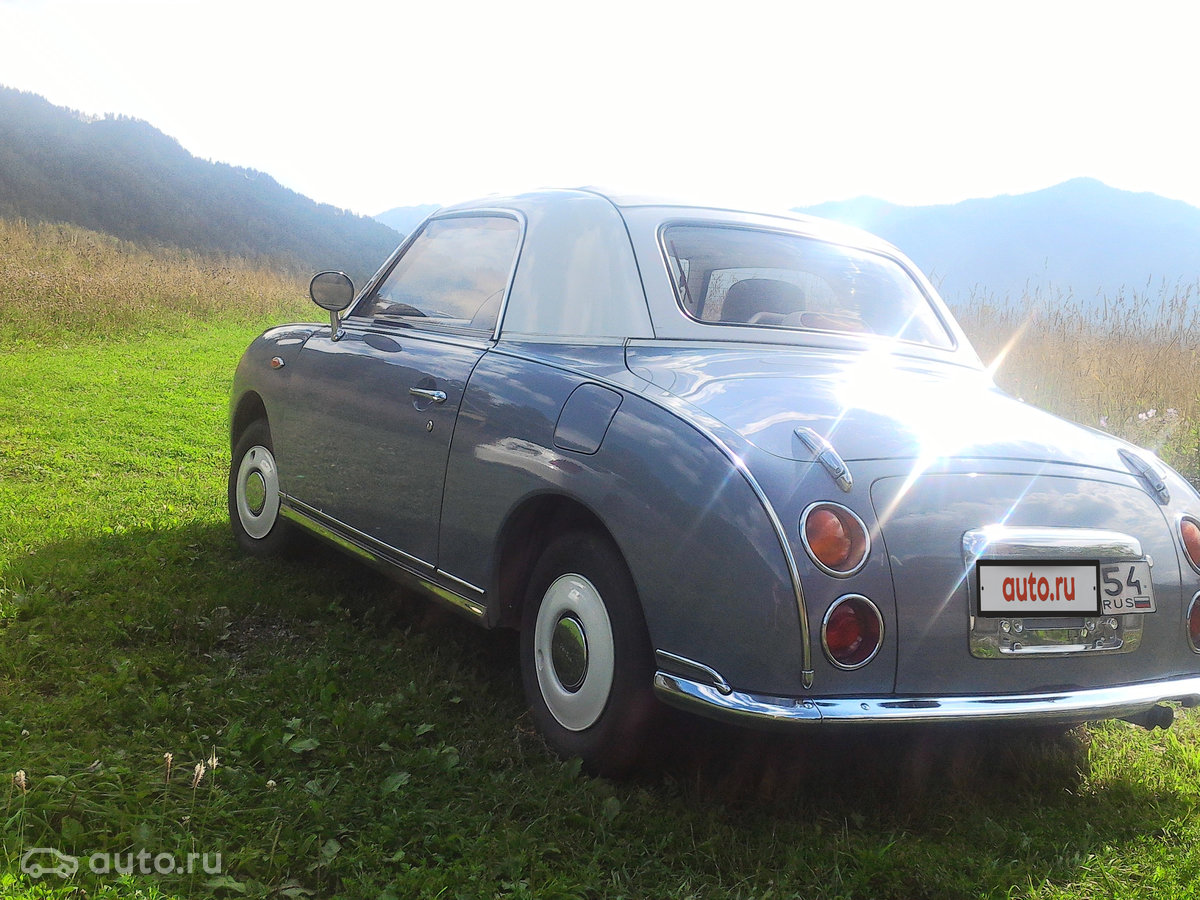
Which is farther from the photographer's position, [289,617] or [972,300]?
[972,300]

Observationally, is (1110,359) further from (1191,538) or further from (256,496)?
(256,496)

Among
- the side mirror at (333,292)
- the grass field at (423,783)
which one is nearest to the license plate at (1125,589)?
the grass field at (423,783)

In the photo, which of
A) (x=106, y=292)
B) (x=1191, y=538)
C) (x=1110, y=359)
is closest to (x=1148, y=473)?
(x=1191, y=538)

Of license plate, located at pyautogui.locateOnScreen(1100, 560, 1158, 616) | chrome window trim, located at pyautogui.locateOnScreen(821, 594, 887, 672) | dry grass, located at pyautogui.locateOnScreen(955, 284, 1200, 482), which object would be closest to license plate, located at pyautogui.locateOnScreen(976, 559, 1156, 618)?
license plate, located at pyautogui.locateOnScreen(1100, 560, 1158, 616)

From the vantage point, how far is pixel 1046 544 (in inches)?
95.0

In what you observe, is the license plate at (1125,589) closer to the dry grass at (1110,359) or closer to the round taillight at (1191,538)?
the round taillight at (1191,538)

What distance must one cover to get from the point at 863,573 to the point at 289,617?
103 inches

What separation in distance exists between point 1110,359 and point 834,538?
6.73m

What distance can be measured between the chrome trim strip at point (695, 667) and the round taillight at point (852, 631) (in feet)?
0.80

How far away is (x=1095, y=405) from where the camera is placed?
7258 mm

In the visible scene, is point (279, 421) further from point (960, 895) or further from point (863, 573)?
point (960, 895)

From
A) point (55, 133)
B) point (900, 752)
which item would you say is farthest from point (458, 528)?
point (55, 133)

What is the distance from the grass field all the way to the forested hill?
3107 centimetres

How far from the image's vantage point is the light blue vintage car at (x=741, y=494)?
7.50 ft
